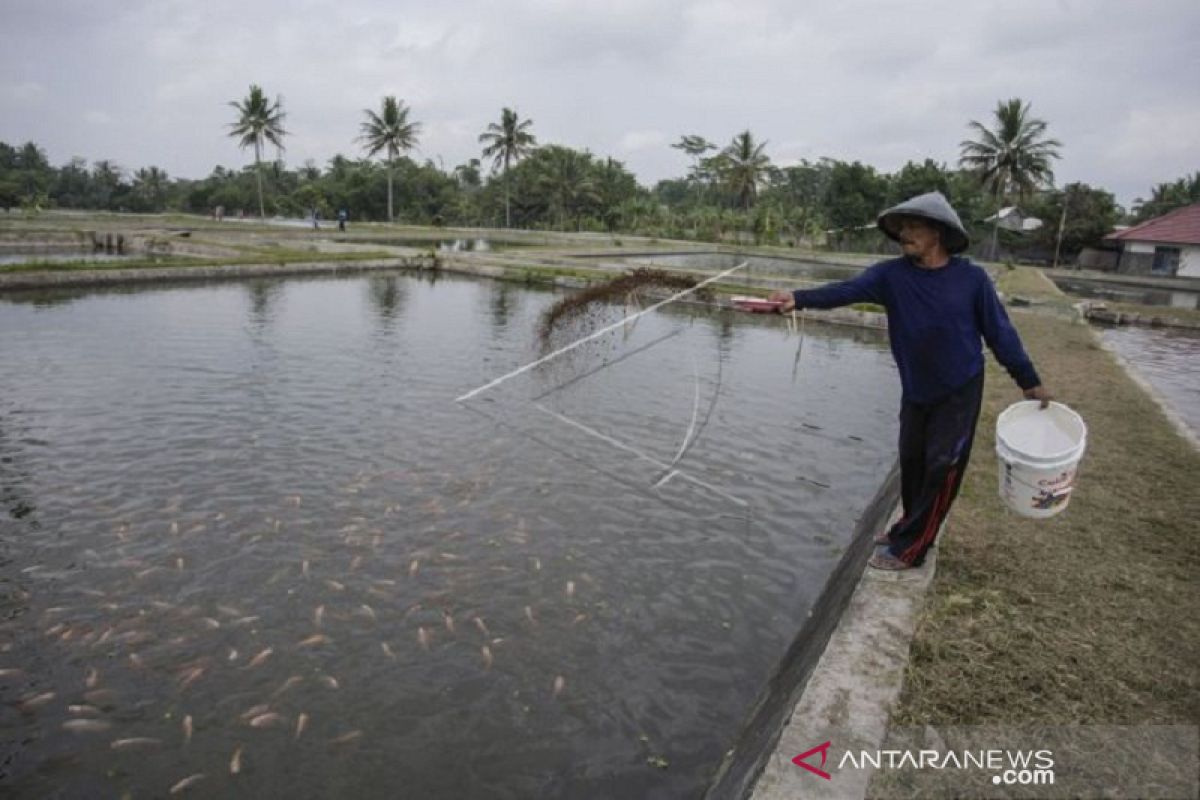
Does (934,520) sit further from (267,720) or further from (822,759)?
(267,720)

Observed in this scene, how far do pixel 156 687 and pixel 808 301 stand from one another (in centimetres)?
470

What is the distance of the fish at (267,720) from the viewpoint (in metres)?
4.00

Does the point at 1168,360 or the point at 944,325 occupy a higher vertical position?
the point at 944,325

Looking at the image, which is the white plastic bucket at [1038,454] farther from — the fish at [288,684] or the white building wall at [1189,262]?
the white building wall at [1189,262]

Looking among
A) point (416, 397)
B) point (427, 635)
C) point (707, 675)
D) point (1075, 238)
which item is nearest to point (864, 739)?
point (707, 675)

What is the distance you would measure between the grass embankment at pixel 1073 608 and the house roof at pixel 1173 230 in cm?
4451

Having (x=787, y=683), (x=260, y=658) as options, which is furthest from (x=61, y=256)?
(x=787, y=683)

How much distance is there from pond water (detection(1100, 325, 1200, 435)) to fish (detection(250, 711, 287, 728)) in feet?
34.9

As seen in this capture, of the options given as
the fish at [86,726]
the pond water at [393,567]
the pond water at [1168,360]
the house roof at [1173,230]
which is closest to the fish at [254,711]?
the pond water at [393,567]

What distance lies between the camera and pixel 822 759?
300cm

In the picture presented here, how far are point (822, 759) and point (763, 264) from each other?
42.1 m

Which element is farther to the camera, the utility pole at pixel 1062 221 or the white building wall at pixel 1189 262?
the utility pole at pixel 1062 221

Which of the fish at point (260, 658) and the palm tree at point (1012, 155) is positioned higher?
the palm tree at point (1012, 155)

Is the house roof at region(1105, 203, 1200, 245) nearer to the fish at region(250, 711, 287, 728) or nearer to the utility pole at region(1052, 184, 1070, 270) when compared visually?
the utility pole at region(1052, 184, 1070, 270)
